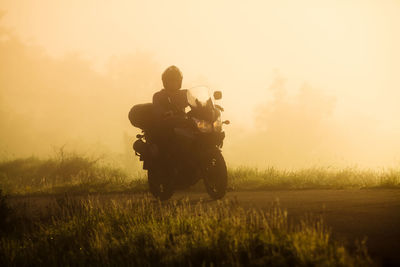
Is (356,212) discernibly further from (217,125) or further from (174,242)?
(217,125)

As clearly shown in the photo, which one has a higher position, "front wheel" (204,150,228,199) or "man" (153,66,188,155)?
"man" (153,66,188,155)

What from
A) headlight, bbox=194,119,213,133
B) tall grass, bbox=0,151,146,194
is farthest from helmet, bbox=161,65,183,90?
tall grass, bbox=0,151,146,194

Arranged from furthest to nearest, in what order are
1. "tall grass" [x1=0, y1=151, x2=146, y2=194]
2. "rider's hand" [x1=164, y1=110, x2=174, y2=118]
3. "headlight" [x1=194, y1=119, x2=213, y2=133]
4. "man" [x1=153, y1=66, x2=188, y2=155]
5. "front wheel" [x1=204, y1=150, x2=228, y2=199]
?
"tall grass" [x1=0, y1=151, x2=146, y2=194] → "man" [x1=153, y1=66, x2=188, y2=155] → "rider's hand" [x1=164, y1=110, x2=174, y2=118] → "front wheel" [x1=204, y1=150, x2=228, y2=199] → "headlight" [x1=194, y1=119, x2=213, y2=133]

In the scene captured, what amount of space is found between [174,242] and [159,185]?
382 cm

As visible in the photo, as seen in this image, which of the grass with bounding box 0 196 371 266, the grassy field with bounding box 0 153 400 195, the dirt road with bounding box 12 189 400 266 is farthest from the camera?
the grassy field with bounding box 0 153 400 195

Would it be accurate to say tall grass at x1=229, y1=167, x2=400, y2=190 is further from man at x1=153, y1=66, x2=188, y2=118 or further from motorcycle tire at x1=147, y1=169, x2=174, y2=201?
man at x1=153, y1=66, x2=188, y2=118

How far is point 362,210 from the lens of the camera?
6.30 meters

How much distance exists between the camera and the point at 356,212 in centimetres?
618

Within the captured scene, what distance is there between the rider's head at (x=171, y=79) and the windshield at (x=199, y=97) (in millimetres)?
467

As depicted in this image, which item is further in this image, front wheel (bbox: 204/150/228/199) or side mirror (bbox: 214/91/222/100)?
side mirror (bbox: 214/91/222/100)

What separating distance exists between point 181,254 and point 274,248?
943 millimetres

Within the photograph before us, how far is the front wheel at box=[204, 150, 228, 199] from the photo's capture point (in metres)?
8.01

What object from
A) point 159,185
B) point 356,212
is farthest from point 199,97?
point 356,212

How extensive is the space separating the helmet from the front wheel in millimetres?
1453
